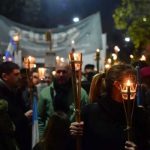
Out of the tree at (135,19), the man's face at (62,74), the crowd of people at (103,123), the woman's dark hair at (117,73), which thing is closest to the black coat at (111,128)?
the crowd of people at (103,123)

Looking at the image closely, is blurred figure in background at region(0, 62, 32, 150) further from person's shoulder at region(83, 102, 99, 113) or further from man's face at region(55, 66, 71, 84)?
person's shoulder at region(83, 102, 99, 113)

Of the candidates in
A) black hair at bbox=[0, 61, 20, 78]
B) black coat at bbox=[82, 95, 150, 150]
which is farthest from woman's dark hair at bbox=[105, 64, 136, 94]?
black hair at bbox=[0, 61, 20, 78]

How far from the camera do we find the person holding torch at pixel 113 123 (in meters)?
4.73

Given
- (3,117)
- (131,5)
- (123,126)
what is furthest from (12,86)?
(131,5)

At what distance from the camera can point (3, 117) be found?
593 cm

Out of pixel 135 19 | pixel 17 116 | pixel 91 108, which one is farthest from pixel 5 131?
pixel 135 19

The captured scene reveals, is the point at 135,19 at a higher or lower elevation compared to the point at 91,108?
higher

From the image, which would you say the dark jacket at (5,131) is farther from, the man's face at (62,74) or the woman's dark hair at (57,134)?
the man's face at (62,74)

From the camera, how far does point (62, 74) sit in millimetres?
8070

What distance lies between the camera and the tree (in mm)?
26078

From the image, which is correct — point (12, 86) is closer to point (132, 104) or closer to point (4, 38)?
point (132, 104)

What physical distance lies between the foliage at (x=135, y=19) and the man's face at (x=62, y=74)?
17.6 m

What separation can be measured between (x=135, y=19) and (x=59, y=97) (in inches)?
777

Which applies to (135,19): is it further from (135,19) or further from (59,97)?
(59,97)
